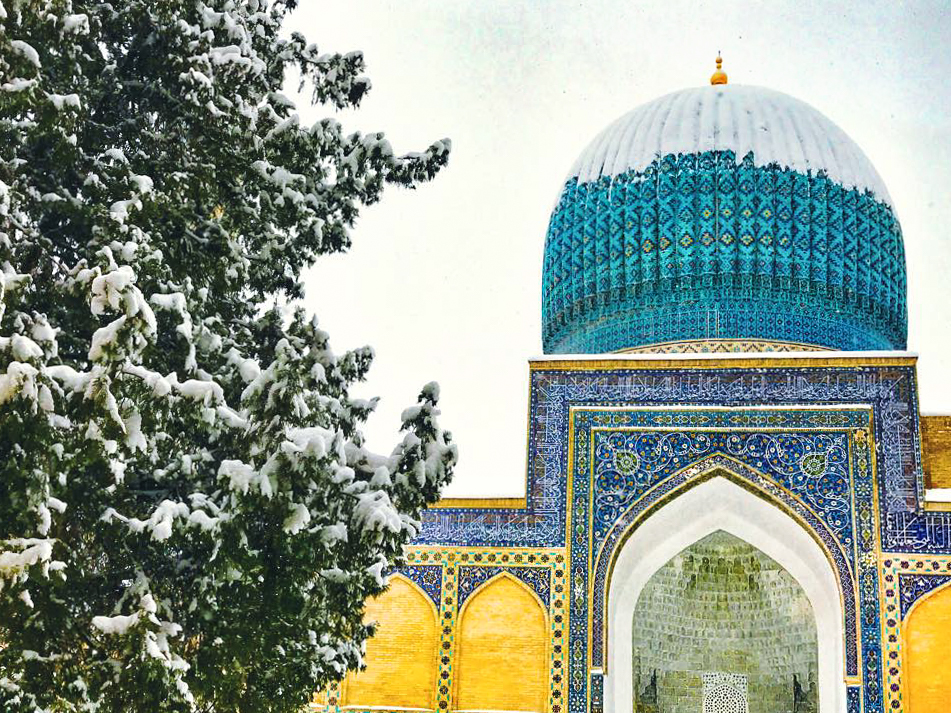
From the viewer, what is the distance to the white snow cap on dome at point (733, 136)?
9.66 m

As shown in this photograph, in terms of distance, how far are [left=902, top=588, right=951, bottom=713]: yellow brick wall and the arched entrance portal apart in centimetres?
44

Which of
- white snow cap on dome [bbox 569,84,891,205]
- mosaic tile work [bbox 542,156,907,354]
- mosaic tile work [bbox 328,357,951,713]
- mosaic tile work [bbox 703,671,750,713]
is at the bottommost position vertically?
mosaic tile work [bbox 703,671,750,713]

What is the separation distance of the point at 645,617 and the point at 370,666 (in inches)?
85.8

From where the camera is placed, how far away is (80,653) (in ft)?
14.1

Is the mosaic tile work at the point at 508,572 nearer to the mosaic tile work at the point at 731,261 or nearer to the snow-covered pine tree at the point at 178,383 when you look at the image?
the mosaic tile work at the point at 731,261

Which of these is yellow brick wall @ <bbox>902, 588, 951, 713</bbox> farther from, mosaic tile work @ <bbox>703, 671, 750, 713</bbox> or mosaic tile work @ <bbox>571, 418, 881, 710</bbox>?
mosaic tile work @ <bbox>703, 671, 750, 713</bbox>

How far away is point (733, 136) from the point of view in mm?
9711

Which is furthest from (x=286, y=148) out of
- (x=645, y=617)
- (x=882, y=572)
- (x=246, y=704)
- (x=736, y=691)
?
(x=736, y=691)

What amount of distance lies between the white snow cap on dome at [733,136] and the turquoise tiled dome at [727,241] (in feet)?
0.04

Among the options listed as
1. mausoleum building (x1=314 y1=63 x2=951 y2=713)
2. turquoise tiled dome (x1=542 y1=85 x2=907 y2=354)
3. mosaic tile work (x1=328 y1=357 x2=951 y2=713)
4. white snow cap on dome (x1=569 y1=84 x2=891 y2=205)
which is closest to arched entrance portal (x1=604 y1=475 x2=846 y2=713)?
mausoleum building (x1=314 y1=63 x2=951 y2=713)

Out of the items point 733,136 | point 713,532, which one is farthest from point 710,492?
point 733,136

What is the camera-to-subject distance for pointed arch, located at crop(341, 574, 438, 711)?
785 centimetres

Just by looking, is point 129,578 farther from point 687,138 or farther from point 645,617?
point 687,138

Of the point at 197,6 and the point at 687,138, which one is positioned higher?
the point at 687,138
